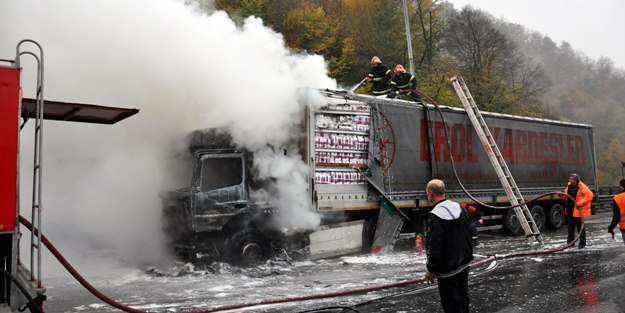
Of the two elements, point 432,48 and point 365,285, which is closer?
point 365,285

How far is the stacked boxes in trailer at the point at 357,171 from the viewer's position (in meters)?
9.08

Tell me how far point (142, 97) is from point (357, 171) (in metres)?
4.21

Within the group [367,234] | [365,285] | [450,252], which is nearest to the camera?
[450,252]

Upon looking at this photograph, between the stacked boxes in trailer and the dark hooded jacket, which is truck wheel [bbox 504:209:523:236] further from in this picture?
the dark hooded jacket

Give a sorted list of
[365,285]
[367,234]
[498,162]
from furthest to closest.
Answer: [498,162] < [367,234] < [365,285]

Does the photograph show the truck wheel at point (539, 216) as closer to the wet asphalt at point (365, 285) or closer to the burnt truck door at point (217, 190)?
the wet asphalt at point (365, 285)

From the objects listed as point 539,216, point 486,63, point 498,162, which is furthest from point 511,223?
point 486,63

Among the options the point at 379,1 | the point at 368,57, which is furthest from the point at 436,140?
the point at 379,1

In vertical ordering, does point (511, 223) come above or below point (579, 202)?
below

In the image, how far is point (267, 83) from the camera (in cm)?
970

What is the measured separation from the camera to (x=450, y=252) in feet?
15.4

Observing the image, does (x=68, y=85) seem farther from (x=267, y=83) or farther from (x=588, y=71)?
(x=588, y=71)

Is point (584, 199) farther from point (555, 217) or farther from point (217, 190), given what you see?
point (217, 190)

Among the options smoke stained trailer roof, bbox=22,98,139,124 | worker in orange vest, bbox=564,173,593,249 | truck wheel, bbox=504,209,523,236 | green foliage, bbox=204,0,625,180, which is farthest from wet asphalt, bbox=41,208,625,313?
green foliage, bbox=204,0,625,180
